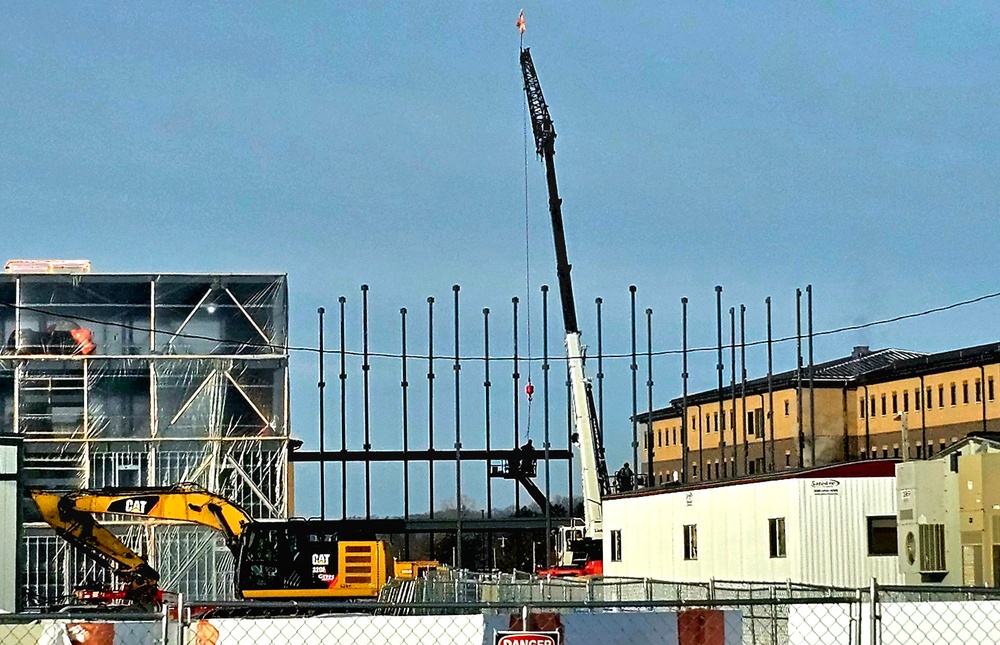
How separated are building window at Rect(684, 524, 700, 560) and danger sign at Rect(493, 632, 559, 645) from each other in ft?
99.7

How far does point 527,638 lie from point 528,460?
2391 inches

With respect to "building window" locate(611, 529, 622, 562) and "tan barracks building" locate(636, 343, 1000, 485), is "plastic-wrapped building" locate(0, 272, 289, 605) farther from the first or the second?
"building window" locate(611, 529, 622, 562)

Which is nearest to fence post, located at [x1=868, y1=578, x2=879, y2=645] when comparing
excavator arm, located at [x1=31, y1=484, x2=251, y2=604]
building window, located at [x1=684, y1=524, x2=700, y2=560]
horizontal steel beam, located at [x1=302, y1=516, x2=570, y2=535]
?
building window, located at [x1=684, y1=524, x2=700, y2=560]

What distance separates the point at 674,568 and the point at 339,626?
104 feet

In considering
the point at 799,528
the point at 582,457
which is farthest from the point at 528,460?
the point at 799,528

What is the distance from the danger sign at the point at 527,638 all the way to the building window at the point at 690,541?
30.4m

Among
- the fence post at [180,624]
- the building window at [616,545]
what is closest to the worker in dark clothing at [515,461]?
the building window at [616,545]

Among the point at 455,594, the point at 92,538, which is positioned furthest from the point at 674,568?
the point at 92,538

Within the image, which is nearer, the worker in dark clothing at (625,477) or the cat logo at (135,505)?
the cat logo at (135,505)

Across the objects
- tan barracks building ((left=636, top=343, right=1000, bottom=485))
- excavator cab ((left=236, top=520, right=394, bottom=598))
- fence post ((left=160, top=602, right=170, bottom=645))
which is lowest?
excavator cab ((left=236, top=520, right=394, bottom=598))

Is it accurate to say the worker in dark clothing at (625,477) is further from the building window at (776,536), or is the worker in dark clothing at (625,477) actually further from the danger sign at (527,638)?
the danger sign at (527,638)

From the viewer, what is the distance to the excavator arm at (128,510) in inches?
1687

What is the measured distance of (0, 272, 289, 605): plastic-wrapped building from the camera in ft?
216

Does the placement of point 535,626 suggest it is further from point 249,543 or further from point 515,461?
point 515,461
